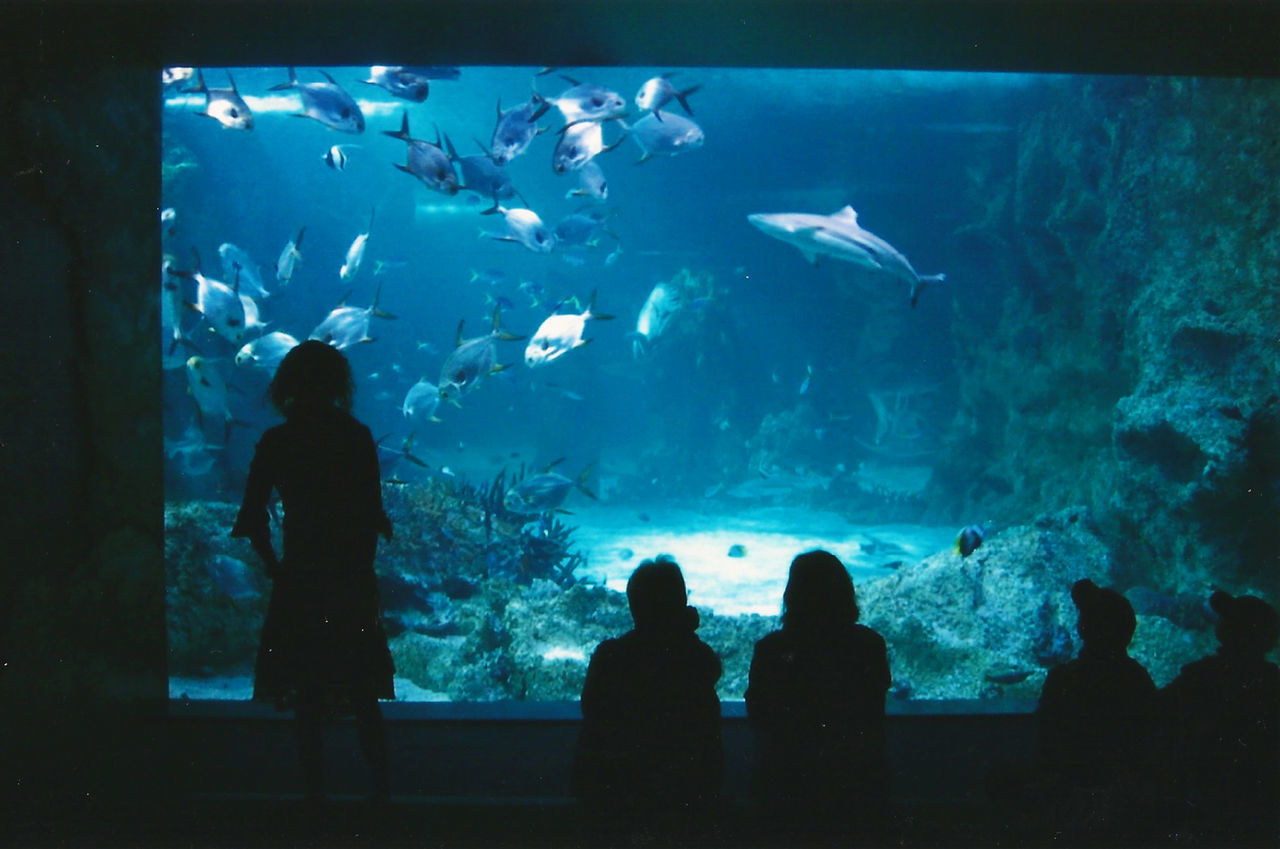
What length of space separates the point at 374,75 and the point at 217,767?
5.21 m

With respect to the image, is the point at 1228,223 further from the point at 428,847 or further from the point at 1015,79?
the point at 428,847

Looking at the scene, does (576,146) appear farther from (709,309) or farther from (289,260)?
(709,309)

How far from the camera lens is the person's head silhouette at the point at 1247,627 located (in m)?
2.34

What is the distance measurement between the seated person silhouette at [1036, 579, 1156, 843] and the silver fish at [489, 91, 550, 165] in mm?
5120

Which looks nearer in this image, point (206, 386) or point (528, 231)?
point (528, 231)

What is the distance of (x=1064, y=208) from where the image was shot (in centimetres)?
1229

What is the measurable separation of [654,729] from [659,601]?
39 centimetres

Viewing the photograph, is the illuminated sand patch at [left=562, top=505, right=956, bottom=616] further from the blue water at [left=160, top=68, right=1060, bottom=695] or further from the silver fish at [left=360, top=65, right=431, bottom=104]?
the silver fish at [left=360, top=65, right=431, bottom=104]

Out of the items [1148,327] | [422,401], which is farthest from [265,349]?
[1148,327]

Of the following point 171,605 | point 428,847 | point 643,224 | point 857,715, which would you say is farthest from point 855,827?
point 643,224

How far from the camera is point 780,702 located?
2.17 m

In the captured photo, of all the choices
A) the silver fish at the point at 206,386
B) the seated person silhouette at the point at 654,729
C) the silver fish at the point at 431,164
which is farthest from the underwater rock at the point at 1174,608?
the silver fish at the point at 206,386

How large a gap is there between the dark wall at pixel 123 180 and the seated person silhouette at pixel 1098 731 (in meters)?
2.98

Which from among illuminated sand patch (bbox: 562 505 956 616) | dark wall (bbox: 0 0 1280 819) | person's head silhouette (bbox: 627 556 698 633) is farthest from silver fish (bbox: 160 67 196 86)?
illuminated sand patch (bbox: 562 505 956 616)
